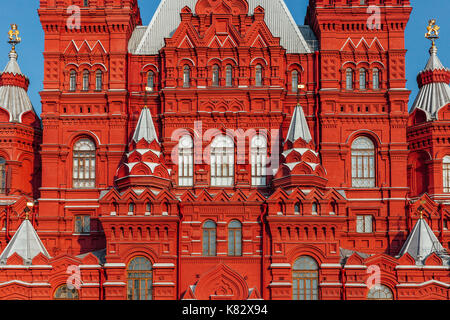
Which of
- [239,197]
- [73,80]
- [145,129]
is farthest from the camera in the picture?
[73,80]

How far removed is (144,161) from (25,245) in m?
6.91

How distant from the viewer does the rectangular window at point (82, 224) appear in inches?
1777

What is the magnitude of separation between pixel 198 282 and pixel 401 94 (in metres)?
14.9

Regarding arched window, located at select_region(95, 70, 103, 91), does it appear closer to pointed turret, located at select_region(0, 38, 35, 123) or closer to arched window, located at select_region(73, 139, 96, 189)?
arched window, located at select_region(73, 139, 96, 189)

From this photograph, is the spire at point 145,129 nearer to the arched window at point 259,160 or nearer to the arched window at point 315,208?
the arched window at point 259,160

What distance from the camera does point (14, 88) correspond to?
5038 cm

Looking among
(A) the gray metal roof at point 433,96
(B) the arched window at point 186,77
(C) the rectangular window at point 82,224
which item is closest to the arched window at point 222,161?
(B) the arched window at point 186,77

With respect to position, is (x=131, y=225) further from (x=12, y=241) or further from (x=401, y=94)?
(x=401, y=94)

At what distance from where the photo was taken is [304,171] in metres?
42.5

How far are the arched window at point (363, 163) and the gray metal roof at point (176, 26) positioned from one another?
5.83 m

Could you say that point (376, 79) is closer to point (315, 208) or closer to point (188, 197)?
point (315, 208)

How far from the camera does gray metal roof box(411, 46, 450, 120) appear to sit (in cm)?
4862

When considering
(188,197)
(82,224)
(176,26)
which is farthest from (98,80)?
(188,197)
